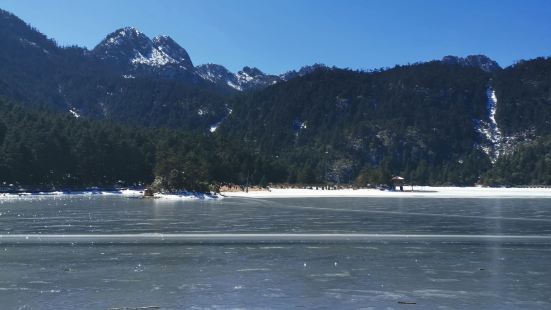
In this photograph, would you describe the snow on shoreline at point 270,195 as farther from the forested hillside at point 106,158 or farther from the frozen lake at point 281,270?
the frozen lake at point 281,270

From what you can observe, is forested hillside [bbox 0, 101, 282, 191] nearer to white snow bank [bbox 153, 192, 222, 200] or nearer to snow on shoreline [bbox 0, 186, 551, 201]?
white snow bank [bbox 153, 192, 222, 200]

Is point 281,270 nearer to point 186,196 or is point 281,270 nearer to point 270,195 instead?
point 186,196

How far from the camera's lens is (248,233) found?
103 feet

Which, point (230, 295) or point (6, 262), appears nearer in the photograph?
point (230, 295)

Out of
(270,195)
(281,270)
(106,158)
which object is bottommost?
(281,270)

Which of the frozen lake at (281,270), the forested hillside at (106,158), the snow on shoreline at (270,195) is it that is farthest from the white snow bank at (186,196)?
the frozen lake at (281,270)

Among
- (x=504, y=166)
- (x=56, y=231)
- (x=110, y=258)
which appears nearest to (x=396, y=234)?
(x=110, y=258)

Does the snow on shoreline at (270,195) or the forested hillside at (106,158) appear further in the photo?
the forested hillside at (106,158)

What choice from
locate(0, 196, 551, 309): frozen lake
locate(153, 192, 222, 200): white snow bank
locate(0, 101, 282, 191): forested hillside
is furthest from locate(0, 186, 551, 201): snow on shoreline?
locate(0, 196, 551, 309): frozen lake

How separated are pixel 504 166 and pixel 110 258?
193659 millimetres

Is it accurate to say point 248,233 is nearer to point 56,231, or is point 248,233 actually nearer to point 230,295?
point 56,231

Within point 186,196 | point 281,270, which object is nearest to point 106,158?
point 186,196

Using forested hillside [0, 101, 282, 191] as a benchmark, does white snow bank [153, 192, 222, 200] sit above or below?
below

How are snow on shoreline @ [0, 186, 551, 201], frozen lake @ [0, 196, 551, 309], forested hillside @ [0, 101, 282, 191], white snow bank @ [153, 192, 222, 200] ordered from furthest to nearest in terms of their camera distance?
1. forested hillside @ [0, 101, 282, 191]
2. snow on shoreline @ [0, 186, 551, 201]
3. white snow bank @ [153, 192, 222, 200]
4. frozen lake @ [0, 196, 551, 309]
